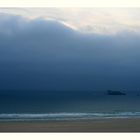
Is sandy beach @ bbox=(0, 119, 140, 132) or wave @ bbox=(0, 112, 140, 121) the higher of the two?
wave @ bbox=(0, 112, 140, 121)

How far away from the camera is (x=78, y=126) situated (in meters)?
3.53

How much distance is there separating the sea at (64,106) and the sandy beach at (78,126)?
0.13ft

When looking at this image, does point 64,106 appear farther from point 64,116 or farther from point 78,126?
point 78,126

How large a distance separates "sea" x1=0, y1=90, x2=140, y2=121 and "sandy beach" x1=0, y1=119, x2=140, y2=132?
0.13ft

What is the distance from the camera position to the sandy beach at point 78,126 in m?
3.52

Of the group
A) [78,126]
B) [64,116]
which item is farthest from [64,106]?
[78,126]

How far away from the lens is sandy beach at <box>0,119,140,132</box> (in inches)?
138

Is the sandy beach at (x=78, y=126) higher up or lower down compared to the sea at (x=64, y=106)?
lower down

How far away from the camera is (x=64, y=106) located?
11.5 ft

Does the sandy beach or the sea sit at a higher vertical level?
the sea

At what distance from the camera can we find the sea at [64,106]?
3492mm

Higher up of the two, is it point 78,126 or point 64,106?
point 64,106

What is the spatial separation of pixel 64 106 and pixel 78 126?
0.22 meters
